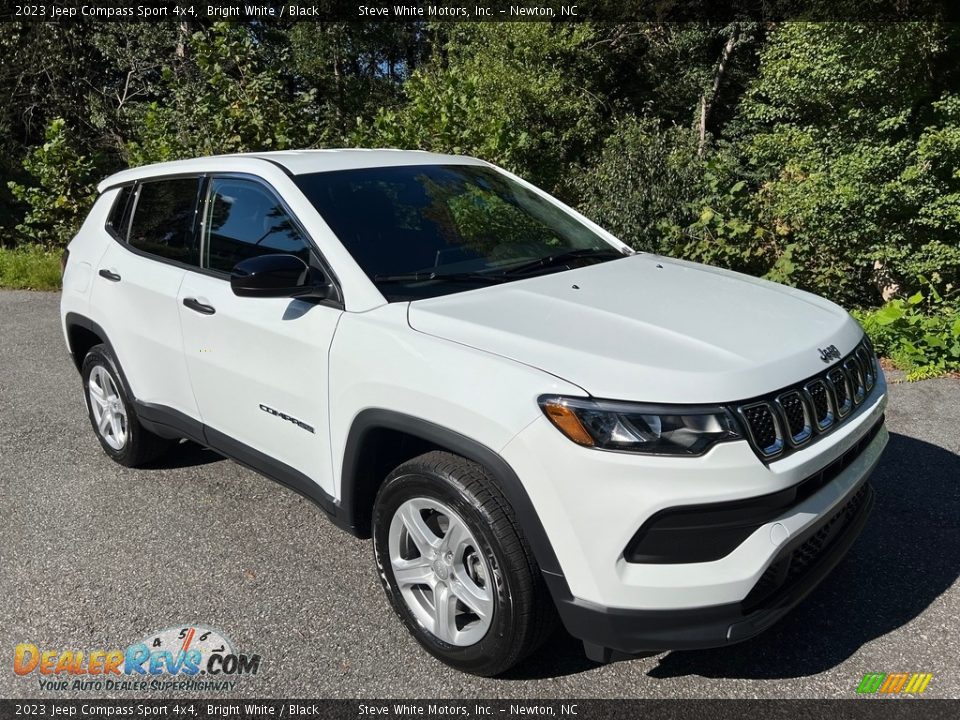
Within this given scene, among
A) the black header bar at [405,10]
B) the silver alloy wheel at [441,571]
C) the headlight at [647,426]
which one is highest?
the black header bar at [405,10]

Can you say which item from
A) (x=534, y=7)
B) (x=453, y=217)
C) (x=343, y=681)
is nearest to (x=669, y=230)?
(x=453, y=217)

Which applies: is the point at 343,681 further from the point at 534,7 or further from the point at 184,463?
the point at 534,7

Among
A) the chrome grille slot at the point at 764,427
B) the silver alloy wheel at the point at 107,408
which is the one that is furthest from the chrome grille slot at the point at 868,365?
the silver alloy wheel at the point at 107,408

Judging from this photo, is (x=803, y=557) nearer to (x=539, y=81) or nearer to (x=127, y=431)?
(x=127, y=431)

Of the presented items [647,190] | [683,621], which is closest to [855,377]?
[683,621]

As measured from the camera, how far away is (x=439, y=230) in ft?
11.1

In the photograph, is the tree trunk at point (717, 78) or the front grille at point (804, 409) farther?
the tree trunk at point (717, 78)

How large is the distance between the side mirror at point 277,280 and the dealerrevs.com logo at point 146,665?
53.7 inches

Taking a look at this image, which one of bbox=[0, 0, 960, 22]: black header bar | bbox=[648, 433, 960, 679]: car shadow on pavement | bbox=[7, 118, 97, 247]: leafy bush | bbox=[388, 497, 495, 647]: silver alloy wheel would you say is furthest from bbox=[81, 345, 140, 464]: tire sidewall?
bbox=[7, 118, 97, 247]: leafy bush

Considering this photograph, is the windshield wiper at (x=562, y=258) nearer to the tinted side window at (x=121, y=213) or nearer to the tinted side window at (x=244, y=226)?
the tinted side window at (x=244, y=226)

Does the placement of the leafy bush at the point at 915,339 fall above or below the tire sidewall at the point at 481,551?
below

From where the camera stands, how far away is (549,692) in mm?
2717

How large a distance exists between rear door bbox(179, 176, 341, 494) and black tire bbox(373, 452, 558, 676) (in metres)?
0.55

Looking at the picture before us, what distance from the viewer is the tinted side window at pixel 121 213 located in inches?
174
